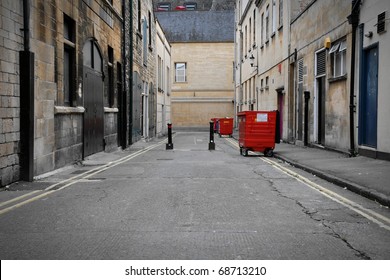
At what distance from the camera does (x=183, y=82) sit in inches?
2188

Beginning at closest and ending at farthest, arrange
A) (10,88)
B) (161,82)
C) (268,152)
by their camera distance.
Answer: (10,88) < (268,152) < (161,82)

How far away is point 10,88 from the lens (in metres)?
9.27

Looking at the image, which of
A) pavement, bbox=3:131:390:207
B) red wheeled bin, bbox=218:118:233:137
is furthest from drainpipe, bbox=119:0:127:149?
red wheeled bin, bbox=218:118:233:137


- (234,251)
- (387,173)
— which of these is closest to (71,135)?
(387,173)

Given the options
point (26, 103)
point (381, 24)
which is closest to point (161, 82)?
point (381, 24)

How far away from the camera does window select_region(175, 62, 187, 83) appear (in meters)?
55.9

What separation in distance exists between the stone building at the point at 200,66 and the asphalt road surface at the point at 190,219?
145ft

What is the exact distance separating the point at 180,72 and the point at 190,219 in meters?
50.8

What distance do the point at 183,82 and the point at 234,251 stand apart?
169ft

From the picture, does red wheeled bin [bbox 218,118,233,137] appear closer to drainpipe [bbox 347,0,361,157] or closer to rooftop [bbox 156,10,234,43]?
drainpipe [bbox 347,0,361,157]

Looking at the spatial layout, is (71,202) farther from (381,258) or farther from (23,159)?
(381,258)

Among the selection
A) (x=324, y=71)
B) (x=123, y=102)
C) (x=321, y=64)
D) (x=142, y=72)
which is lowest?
(x=123, y=102)

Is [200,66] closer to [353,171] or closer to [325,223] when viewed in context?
[353,171]

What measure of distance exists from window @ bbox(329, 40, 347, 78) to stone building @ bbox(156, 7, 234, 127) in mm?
37862
